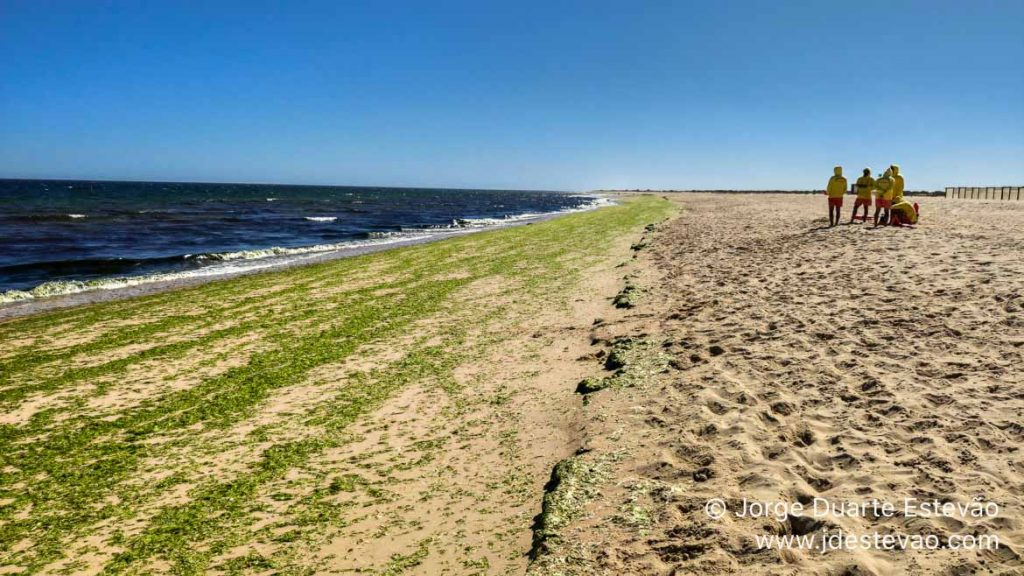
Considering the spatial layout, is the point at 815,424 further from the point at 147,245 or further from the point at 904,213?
the point at 147,245

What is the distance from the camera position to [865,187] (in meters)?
19.6

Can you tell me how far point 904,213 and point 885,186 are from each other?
3.81ft

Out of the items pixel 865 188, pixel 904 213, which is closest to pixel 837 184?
pixel 865 188

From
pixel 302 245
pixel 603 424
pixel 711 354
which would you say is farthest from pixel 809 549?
pixel 302 245

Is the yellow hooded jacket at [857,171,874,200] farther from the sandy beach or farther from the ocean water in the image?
the ocean water

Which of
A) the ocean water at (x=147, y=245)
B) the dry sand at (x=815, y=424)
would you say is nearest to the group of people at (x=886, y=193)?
the dry sand at (x=815, y=424)

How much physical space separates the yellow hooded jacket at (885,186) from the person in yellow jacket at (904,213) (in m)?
0.40

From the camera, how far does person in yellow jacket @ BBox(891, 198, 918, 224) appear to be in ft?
60.0

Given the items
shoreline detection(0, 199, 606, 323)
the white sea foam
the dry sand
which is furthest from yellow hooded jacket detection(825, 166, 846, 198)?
the white sea foam

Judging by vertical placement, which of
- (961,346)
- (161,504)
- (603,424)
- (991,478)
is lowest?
(161,504)

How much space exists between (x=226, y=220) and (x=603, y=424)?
164ft

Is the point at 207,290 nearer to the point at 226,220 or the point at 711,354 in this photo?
the point at 711,354

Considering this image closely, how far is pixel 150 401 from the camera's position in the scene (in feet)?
24.7

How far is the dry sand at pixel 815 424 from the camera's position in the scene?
3.72 m
